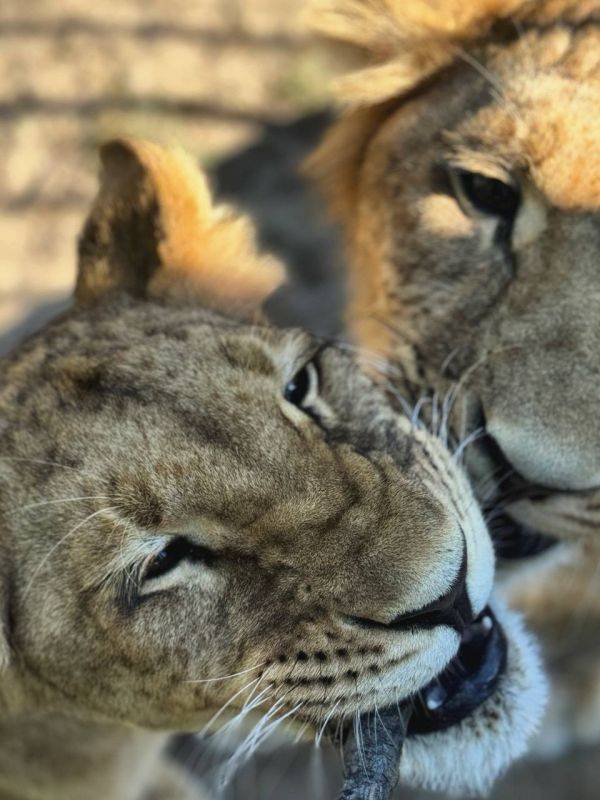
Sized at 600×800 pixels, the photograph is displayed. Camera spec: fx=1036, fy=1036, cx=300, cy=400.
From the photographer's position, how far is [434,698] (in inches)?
68.9

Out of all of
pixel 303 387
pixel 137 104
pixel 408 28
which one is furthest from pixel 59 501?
pixel 137 104

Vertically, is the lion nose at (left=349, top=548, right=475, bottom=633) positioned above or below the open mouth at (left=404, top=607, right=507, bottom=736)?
above

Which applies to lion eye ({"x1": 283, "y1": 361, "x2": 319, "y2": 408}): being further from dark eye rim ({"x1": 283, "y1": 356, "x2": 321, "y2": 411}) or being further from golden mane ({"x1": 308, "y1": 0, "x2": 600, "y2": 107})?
golden mane ({"x1": 308, "y1": 0, "x2": 600, "y2": 107})

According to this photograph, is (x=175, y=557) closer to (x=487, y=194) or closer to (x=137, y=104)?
(x=487, y=194)

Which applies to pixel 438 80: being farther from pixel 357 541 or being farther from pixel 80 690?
pixel 80 690

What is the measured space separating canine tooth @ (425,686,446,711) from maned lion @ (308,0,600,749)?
0.35 metres

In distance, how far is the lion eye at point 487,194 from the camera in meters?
2.05

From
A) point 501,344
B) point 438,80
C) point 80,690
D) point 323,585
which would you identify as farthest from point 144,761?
point 438,80

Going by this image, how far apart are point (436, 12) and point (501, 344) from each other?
81 centimetres

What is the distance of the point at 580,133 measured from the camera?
1.85 meters

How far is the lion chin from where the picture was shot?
174 centimetres

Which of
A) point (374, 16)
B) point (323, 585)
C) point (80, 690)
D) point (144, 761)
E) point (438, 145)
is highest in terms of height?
point (374, 16)

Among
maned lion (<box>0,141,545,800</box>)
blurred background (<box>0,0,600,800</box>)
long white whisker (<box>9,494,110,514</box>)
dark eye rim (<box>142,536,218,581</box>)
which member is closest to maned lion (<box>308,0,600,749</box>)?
maned lion (<box>0,141,545,800</box>)

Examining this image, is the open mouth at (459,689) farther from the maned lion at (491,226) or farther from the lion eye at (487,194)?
the lion eye at (487,194)
